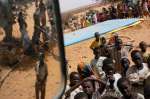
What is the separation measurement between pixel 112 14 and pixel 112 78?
438 inches

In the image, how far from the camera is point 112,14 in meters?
16.0

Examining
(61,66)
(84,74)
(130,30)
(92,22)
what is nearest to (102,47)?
(84,74)

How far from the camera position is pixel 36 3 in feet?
5.10

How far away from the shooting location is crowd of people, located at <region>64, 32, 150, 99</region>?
4.34 meters

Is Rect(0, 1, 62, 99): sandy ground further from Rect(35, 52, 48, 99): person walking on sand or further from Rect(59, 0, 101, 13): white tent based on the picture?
Rect(59, 0, 101, 13): white tent

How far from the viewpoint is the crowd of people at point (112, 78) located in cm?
434

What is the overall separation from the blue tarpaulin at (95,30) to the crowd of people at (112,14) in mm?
485

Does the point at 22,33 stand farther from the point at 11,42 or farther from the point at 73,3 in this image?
the point at 73,3

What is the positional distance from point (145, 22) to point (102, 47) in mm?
8074

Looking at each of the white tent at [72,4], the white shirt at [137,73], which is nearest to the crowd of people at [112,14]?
the white tent at [72,4]

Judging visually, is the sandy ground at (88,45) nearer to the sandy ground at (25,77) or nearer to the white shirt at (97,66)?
the white shirt at (97,66)

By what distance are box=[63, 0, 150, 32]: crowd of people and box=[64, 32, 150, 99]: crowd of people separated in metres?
7.86

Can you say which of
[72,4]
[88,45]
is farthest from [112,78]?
[72,4]

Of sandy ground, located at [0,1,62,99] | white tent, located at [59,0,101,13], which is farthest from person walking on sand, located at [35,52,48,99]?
white tent, located at [59,0,101,13]
